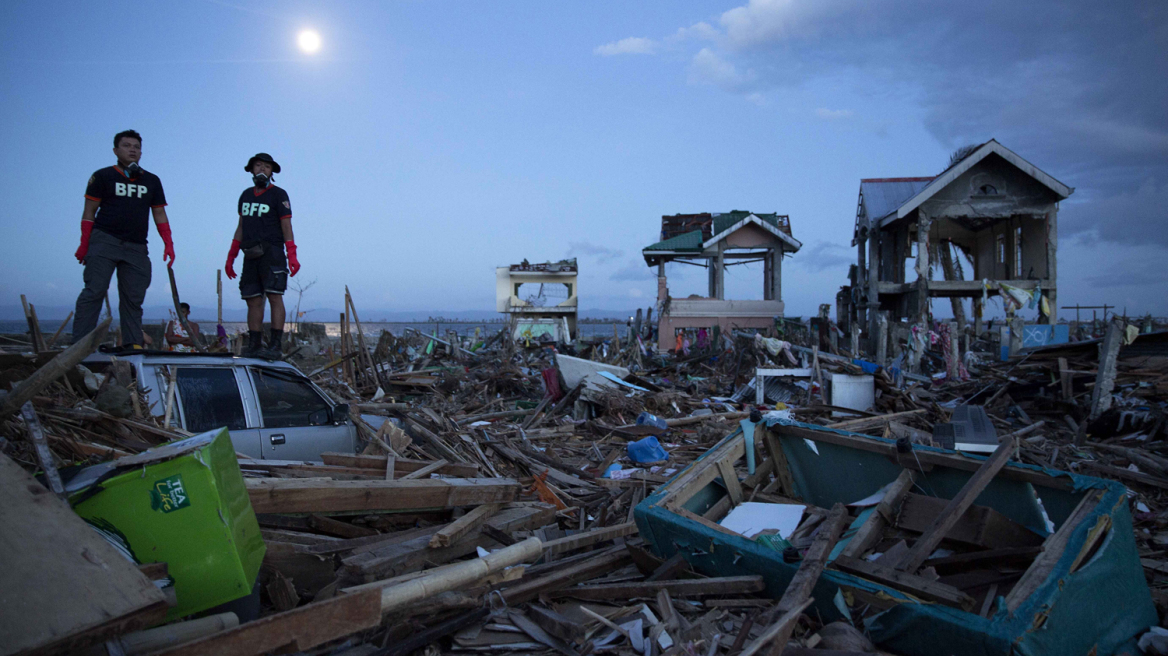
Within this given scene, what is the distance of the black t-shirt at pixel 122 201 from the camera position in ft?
20.9

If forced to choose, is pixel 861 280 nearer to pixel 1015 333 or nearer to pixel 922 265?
pixel 922 265

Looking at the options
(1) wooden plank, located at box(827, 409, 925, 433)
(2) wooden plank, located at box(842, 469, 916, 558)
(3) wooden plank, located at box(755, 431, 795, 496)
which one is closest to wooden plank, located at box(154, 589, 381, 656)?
(2) wooden plank, located at box(842, 469, 916, 558)

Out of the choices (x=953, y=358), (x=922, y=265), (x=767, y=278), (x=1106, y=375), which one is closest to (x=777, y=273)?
(x=767, y=278)

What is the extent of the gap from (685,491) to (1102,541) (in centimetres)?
262

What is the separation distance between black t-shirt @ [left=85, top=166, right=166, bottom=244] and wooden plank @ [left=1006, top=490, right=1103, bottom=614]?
790 cm

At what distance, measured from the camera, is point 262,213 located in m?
7.61

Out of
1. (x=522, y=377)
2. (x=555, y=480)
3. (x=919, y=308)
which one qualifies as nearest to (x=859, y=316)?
(x=919, y=308)

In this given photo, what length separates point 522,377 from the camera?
677 inches

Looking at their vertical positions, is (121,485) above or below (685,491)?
above

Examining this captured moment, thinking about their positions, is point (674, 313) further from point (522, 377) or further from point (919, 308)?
point (522, 377)

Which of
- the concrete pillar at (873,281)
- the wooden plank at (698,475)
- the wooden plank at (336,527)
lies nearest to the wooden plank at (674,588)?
the wooden plank at (698,475)

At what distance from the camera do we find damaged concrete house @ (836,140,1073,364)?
24156mm

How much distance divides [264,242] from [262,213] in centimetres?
34

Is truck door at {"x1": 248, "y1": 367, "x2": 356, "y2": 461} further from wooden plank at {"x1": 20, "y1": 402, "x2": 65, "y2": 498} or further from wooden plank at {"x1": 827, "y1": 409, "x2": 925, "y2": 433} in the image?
wooden plank at {"x1": 827, "y1": 409, "x2": 925, "y2": 433}
